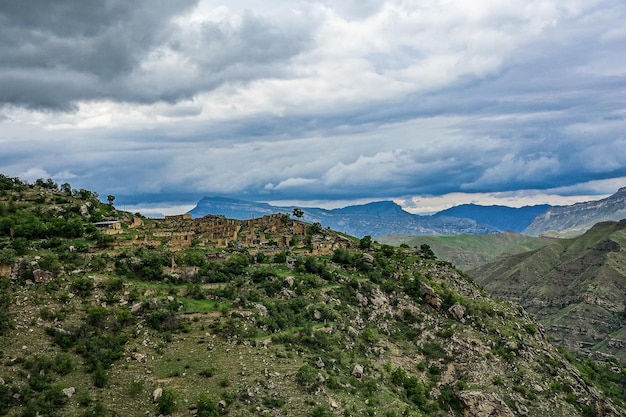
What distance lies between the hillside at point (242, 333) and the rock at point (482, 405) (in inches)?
Answer: 4.7

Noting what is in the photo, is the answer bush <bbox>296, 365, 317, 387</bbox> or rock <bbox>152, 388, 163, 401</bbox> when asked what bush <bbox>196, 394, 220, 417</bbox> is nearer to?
rock <bbox>152, 388, 163, 401</bbox>

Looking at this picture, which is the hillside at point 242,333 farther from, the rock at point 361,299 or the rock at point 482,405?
the rock at point 361,299

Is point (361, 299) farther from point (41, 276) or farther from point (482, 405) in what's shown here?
point (41, 276)

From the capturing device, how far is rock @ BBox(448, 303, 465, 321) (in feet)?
267

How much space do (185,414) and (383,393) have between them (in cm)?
2169

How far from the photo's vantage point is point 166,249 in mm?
86062

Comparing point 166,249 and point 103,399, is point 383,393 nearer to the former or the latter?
point 103,399

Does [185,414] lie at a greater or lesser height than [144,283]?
lesser

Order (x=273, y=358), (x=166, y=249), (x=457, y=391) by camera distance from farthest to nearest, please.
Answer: (x=166, y=249) < (x=457, y=391) < (x=273, y=358)

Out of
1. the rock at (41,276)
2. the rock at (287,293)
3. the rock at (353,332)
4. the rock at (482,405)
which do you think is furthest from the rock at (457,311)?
the rock at (41,276)

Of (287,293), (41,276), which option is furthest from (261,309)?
(41,276)

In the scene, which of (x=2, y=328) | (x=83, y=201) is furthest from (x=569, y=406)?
(x=83, y=201)

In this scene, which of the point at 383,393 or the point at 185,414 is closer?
the point at 185,414

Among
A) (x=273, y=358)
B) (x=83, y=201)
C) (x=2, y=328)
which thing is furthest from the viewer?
(x=83, y=201)
